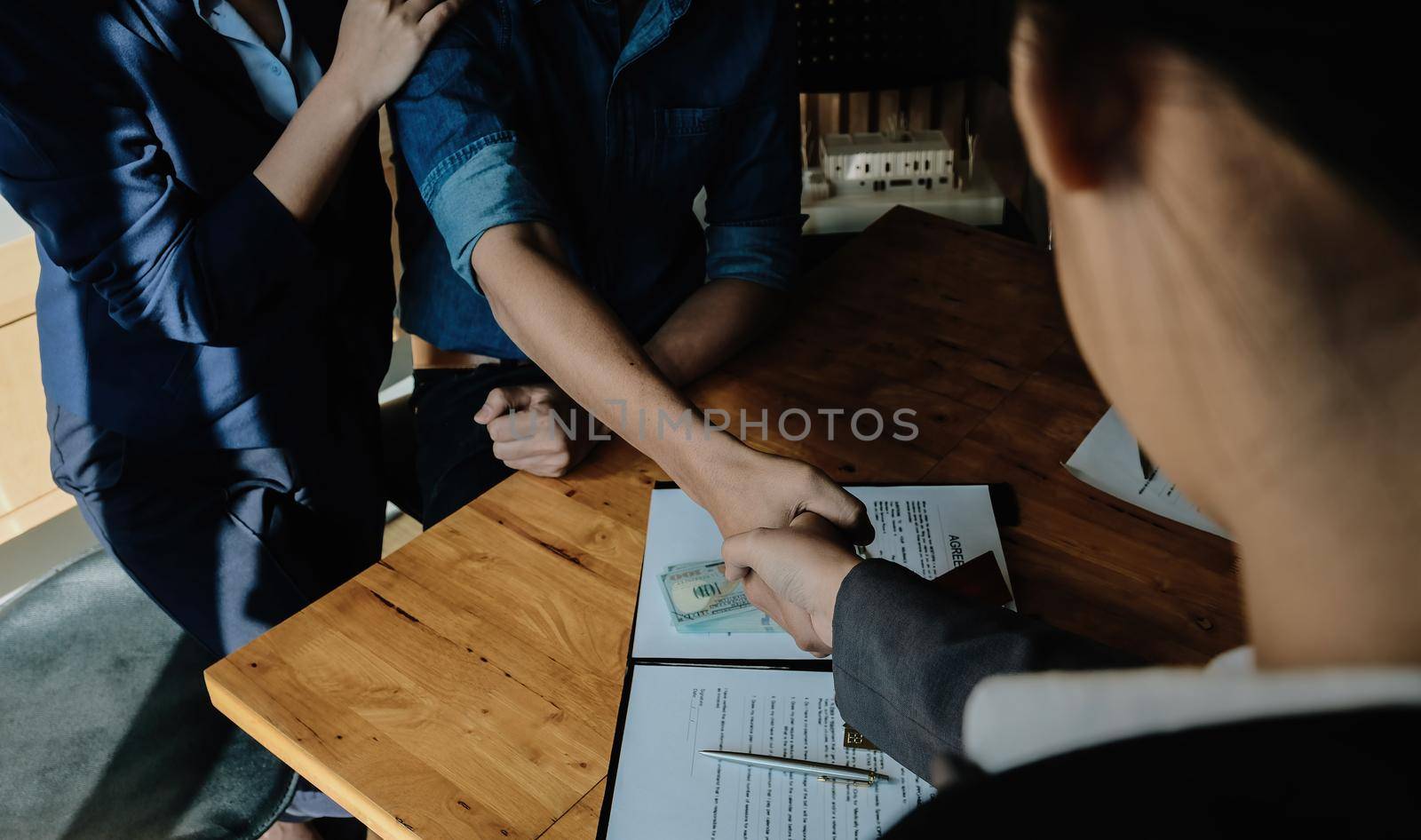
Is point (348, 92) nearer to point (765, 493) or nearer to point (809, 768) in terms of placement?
point (765, 493)

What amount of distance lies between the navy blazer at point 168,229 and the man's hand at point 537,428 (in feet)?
1.06

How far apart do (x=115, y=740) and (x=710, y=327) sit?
99 cm

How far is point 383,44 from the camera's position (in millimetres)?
1183

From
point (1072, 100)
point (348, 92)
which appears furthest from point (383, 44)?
point (1072, 100)

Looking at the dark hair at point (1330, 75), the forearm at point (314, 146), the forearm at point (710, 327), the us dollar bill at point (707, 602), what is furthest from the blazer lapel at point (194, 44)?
Answer: the dark hair at point (1330, 75)

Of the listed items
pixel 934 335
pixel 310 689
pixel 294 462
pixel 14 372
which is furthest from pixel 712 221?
pixel 14 372

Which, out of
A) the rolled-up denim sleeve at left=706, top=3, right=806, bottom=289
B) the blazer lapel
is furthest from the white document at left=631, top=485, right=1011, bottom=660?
the blazer lapel

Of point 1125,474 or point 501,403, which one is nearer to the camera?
point 1125,474

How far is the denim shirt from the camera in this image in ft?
3.83

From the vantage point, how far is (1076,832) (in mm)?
257

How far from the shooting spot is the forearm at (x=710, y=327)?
4.12 ft

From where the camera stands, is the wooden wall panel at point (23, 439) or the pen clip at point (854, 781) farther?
the wooden wall panel at point (23, 439)

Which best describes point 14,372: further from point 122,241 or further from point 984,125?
point 984,125

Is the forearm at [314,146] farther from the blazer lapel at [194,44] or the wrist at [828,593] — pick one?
the wrist at [828,593]
